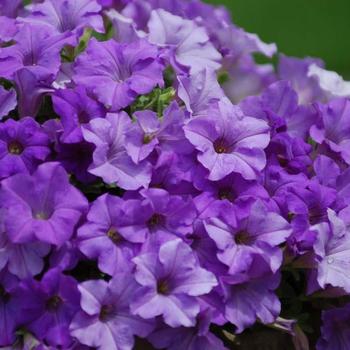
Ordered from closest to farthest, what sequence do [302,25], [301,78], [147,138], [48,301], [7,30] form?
[48,301]
[147,138]
[7,30]
[301,78]
[302,25]

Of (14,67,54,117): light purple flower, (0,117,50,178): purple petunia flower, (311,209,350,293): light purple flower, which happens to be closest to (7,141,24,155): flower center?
(0,117,50,178): purple petunia flower

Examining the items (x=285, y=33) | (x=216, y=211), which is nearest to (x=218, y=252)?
(x=216, y=211)

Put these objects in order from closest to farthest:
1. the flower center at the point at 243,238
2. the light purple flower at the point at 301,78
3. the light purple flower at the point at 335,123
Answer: the flower center at the point at 243,238, the light purple flower at the point at 335,123, the light purple flower at the point at 301,78

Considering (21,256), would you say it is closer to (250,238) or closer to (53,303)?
(53,303)

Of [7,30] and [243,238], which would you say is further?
[7,30]

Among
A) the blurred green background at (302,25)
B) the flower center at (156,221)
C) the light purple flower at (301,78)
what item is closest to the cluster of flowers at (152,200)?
the flower center at (156,221)

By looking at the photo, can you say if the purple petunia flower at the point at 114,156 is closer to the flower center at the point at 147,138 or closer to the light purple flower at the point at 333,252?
the flower center at the point at 147,138

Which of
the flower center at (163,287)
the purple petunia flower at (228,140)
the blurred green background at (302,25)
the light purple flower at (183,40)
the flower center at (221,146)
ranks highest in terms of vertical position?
the purple petunia flower at (228,140)

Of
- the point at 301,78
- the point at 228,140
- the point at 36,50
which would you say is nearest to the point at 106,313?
the point at 228,140
